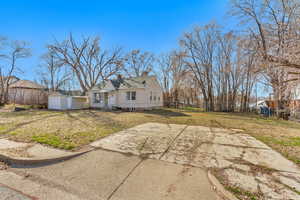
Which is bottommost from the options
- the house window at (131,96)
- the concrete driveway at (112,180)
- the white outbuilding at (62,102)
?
the concrete driveway at (112,180)

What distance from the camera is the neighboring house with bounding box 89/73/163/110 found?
1523cm

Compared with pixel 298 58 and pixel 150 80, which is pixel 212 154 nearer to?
pixel 298 58

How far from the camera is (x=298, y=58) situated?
11.3 ft

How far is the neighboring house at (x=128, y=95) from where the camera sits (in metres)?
15.2

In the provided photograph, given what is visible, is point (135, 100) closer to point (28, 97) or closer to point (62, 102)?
point (62, 102)

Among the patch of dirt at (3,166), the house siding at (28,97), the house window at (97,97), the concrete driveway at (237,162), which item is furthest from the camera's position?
the house siding at (28,97)

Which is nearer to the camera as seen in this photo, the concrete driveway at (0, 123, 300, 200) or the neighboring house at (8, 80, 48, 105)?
the concrete driveway at (0, 123, 300, 200)

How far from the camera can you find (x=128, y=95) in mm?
15609

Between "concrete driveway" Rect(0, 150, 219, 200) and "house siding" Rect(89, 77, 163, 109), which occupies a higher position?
"house siding" Rect(89, 77, 163, 109)

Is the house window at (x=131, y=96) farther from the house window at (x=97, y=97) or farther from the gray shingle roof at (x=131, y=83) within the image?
the house window at (x=97, y=97)

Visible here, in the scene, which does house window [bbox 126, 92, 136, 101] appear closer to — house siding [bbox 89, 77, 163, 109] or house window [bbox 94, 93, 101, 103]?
house siding [bbox 89, 77, 163, 109]

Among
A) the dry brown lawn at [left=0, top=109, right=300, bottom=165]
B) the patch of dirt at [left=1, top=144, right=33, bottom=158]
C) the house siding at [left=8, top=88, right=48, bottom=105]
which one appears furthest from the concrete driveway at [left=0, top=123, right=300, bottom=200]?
the house siding at [left=8, top=88, right=48, bottom=105]

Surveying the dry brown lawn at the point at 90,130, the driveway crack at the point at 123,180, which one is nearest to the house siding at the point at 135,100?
the dry brown lawn at the point at 90,130

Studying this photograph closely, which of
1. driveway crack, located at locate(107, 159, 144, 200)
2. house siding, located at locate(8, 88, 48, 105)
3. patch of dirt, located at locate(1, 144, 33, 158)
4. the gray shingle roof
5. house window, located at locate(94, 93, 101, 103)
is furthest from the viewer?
house siding, located at locate(8, 88, 48, 105)
